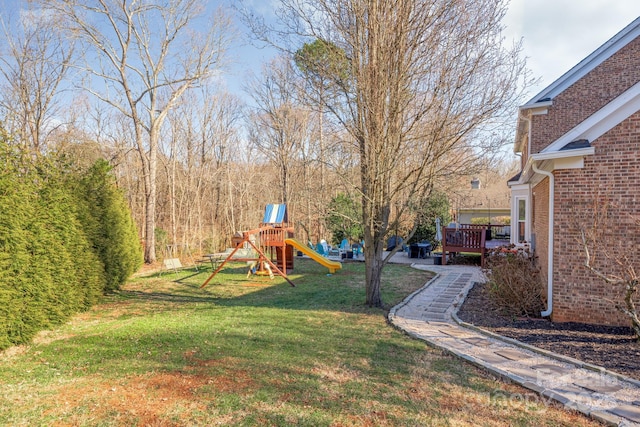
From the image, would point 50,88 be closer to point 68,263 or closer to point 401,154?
point 68,263

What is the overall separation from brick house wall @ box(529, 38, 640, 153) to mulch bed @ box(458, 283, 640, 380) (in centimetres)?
655

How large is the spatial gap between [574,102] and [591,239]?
6580 millimetres

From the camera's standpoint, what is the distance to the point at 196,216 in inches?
915

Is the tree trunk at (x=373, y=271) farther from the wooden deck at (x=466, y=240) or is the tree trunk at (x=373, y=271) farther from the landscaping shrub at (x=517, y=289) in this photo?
the wooden deck at (x=466, y=240)

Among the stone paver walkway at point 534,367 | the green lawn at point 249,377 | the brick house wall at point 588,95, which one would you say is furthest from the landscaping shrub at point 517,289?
the brick house wall at point 588,95

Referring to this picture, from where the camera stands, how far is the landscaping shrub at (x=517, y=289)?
23.5 feet

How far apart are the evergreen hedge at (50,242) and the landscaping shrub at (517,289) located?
333 inches

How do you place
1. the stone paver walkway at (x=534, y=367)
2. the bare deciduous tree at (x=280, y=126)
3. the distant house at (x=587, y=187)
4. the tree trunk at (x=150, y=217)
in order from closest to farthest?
1. the stone paver walkway at (x=534, y=367)
2. the distant house at (x=587, y=187)
3. the tree trunk at (x=150, y=217)
4. the bare deciduous tree at (x=280, y=126)

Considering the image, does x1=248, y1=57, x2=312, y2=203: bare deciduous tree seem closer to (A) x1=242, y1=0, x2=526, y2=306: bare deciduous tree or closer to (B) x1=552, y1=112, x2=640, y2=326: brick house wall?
(A) x1=242, y1=0, x2=526, y2=306: bare deciduous tree

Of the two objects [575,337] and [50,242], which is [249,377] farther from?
[575,337]

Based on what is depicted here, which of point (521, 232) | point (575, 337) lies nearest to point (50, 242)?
point (575, 337)

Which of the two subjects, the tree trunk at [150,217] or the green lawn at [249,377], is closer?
the green lawn at [249,377]

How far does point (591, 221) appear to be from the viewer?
636 cm

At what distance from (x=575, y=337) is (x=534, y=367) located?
1736 mm
